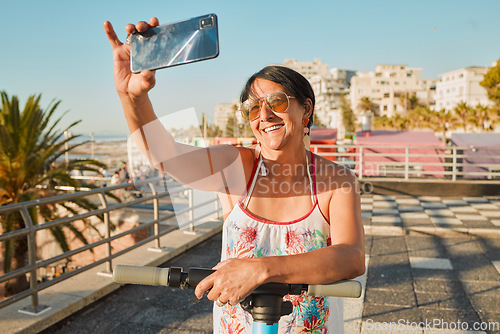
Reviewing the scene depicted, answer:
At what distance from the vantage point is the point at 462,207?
848 centimetres

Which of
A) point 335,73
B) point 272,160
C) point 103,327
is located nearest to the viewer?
point 272,160

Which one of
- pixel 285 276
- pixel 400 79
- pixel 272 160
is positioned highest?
pixel 400 79

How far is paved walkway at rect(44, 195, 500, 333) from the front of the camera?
3226 millimetres

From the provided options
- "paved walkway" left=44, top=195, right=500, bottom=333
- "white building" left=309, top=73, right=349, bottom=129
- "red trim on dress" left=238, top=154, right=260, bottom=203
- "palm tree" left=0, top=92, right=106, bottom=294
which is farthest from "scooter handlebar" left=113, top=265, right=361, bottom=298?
"palm tree" left=0, top=92, right=106, bottom=294

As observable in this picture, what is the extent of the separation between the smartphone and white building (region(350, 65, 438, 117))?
384ft

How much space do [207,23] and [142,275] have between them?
2.18 ft

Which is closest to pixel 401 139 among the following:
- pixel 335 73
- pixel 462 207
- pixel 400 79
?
pixel 462 207

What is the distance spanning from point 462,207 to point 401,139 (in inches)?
349

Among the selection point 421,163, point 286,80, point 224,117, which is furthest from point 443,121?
point 286,80

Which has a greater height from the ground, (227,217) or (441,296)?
(227,217)

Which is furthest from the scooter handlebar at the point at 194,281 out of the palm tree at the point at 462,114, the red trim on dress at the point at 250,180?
the palm tree at the point at 462,114

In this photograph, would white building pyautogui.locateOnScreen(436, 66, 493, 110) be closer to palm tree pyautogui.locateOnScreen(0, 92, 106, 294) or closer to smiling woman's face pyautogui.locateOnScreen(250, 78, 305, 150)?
palm tree pyautogui.locateOnScreen(0, 92, 106, 294)

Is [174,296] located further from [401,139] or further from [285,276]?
[401,139]

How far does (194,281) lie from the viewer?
100 cm
